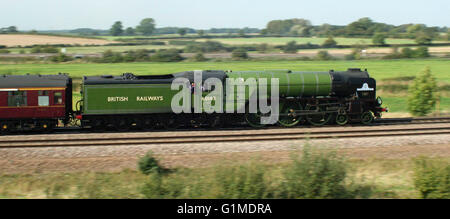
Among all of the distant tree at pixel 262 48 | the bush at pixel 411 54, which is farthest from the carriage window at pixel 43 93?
the distant tree at pixel 262 48

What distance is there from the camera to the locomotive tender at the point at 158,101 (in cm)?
1994

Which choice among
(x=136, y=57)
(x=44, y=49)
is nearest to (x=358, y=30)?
(x=136, y=57)

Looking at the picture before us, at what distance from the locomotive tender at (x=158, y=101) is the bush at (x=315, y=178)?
10012 mm

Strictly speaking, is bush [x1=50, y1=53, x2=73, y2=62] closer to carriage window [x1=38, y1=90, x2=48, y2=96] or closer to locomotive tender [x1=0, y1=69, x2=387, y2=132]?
locomotive tender [x1=0, y1=69, x2=387, y2=132]

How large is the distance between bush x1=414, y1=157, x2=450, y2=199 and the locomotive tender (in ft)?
33.5

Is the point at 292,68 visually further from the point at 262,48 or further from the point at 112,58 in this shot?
the point at 262,48

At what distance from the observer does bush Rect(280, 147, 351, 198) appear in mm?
10234

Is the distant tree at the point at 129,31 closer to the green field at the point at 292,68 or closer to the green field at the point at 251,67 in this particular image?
the green field at the point at 251,67

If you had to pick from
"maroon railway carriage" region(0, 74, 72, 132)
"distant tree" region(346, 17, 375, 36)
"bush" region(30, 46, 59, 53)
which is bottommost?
"maroon railway carriage" region(0, 74, 72, 132)

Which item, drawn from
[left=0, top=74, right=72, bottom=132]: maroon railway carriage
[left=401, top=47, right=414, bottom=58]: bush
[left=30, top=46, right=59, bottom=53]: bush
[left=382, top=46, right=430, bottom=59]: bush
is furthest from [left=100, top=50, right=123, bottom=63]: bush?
[left=401, top=47, right=414, bottom=58]: bush

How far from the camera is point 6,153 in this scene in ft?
55.8

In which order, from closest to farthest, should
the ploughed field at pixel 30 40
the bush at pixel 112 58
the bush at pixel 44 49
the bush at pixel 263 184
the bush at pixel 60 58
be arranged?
1. the bush at pixel 263 184
2. the bush at pixel 60 58
3. the bush at pixel 112 58
4. the bush at pixel 44 49
5. the ploughed field at pixel 30 40

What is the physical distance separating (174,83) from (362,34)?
10517 centimetres
